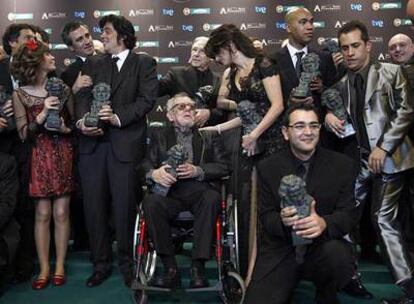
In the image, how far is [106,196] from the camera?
3.81 metres

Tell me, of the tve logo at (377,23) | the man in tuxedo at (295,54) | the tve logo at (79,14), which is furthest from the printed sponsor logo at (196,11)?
the man in tuxedo at (295,54)

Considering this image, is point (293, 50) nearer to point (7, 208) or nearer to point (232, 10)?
point (7, 208)

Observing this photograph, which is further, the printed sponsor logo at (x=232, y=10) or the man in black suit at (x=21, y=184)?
the printed sponsor logo at (x=232, y=10)

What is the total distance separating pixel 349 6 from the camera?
23.4ft

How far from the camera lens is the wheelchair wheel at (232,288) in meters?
3.24

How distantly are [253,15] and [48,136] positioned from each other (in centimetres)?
422

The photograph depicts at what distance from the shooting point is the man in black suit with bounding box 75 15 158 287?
3725mm

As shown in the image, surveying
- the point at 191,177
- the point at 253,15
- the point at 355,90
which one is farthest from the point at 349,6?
the point at 191,177

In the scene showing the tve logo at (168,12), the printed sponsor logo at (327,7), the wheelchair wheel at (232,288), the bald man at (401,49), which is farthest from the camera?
the tve logo at (168,12)

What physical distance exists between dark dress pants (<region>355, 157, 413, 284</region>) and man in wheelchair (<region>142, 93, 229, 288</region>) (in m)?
0.93

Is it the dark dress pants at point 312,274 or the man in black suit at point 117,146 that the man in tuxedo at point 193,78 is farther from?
the dark dress pants at point 312,274

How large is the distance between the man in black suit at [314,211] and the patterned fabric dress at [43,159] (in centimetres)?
146

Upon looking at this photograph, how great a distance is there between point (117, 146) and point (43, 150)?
0.49 meters

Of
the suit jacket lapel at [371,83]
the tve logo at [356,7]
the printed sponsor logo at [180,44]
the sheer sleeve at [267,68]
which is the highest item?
the tve logo at [356,7]
